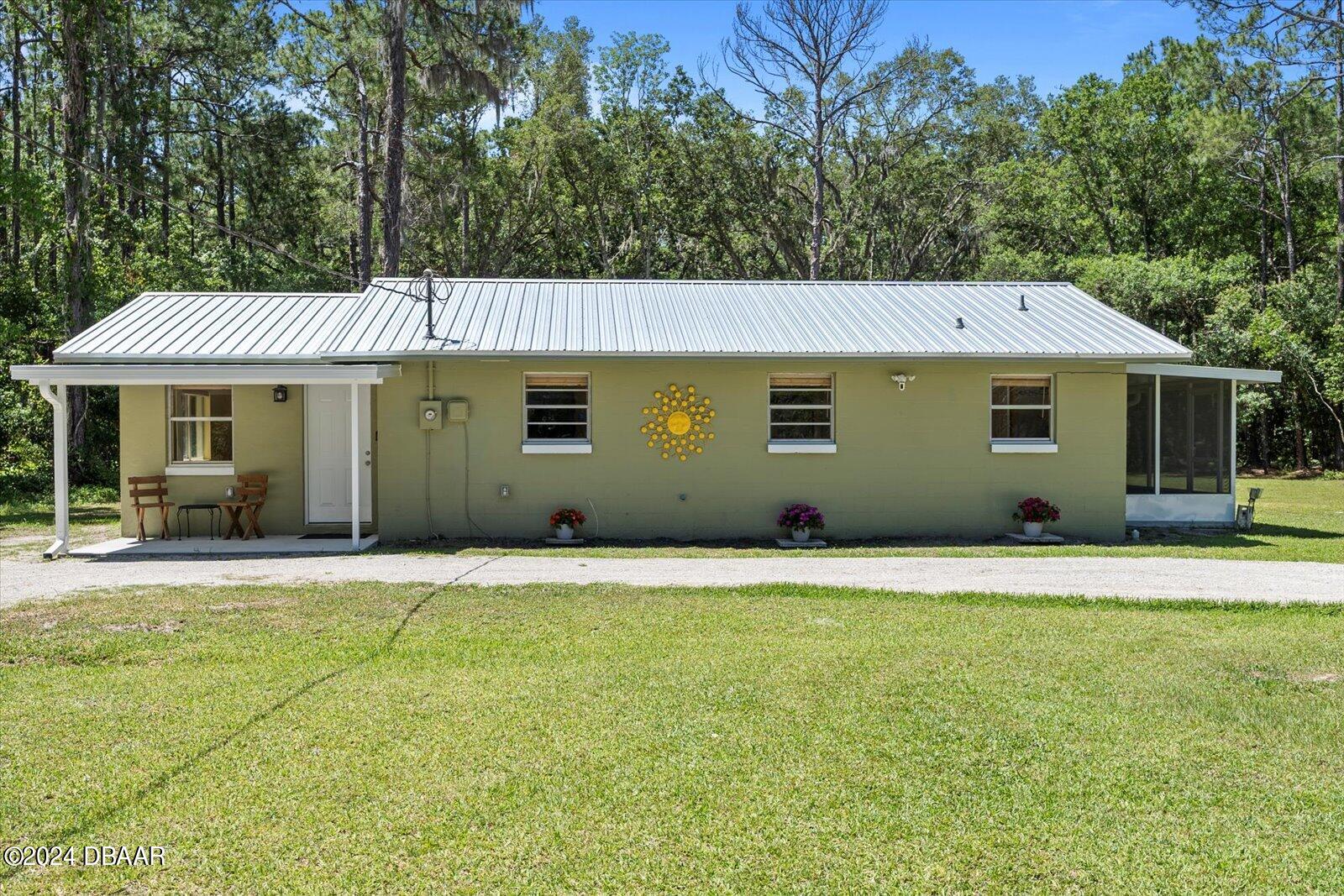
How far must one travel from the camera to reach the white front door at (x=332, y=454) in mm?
13578

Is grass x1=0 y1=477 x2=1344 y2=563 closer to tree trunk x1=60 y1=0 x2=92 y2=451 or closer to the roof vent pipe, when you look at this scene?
the roof vent pipe

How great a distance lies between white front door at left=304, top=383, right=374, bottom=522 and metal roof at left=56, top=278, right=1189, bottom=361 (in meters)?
0.81

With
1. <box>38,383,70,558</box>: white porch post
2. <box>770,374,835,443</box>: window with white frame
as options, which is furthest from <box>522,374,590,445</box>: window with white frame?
<box>38,383,70,558</box>: white porch post

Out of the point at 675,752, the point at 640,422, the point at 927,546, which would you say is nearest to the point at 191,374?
the point at 640,422

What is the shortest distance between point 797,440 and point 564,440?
314cm

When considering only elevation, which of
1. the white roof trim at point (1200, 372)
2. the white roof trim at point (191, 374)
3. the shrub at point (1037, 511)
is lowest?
the shrub at point (1037, 511)

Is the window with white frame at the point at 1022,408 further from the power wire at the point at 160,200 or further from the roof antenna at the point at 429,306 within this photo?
the power wire at the point at 160,200

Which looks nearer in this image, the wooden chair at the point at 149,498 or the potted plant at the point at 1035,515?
the wooden chair at the point at 149,498

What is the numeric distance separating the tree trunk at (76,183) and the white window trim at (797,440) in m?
13.8

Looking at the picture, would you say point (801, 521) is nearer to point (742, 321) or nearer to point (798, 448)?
point (798, 448)

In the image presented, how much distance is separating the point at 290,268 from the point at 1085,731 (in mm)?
25838

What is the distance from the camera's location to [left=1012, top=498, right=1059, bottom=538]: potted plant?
13359 mm

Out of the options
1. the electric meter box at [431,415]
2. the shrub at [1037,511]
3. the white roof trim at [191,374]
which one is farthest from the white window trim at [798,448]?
the white roof trim at [191,374]

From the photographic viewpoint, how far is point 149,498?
13.4 meters
